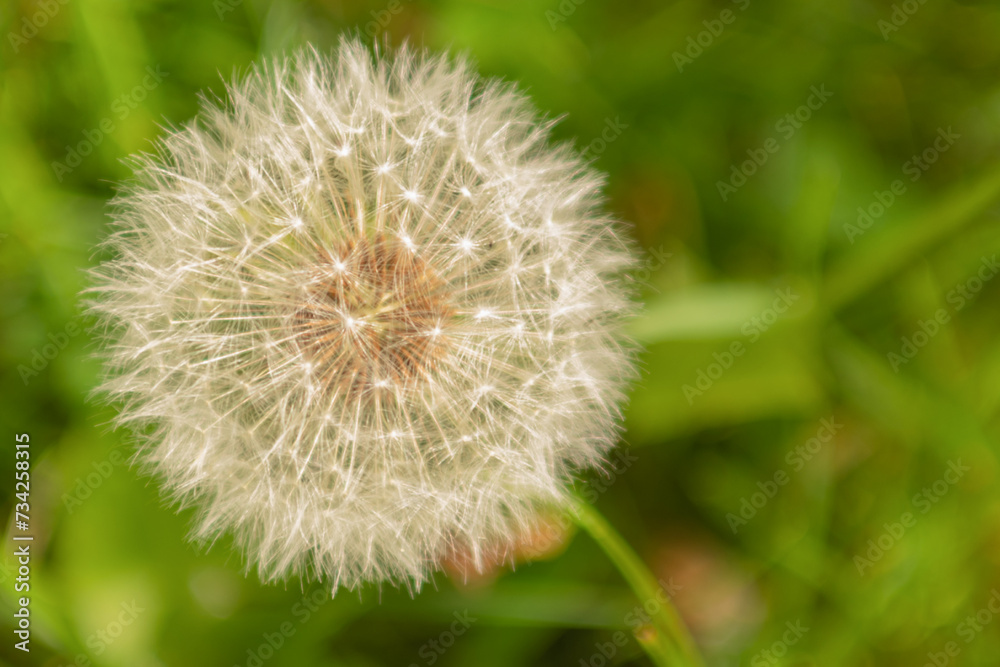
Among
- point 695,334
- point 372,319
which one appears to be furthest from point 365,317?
point 695,334

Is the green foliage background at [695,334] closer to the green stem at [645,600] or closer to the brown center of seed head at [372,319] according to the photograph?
the green stem at [645,600]

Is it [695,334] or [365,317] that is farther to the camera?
[695,334]

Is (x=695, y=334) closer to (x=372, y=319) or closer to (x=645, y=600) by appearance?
(x=645, y=600)

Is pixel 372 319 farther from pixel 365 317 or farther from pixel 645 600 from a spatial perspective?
pixel 645 600


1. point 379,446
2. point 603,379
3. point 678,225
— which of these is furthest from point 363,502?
point 678,225

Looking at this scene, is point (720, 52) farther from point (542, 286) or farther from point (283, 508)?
point (283, 508)

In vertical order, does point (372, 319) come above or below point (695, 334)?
below

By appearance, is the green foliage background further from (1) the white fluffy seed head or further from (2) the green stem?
(1) the white fluffy seed head
